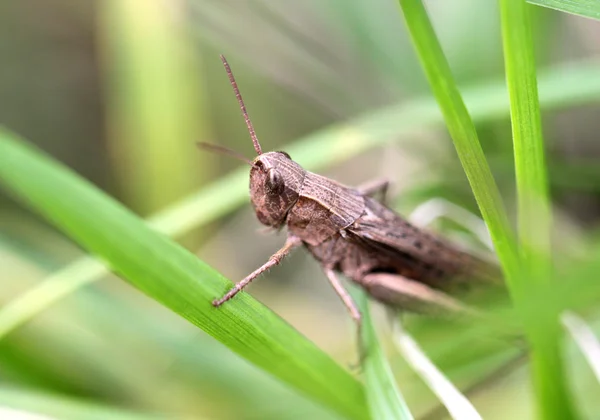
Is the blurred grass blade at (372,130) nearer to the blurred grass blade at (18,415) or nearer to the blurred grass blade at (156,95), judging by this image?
the blurred grass blade at (18,415)

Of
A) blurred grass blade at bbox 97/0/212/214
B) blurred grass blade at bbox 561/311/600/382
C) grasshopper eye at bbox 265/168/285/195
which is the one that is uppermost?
blurred grass blade at bbox 97/0/212/214

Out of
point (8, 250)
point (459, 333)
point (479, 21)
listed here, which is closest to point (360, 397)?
point (459, 333)

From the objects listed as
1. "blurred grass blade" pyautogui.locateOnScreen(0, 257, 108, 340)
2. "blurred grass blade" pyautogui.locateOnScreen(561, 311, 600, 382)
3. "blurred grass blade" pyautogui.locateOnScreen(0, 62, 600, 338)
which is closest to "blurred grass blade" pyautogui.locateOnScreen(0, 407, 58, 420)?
"blurred grass blade" pyautogui.locateOnScreen(0, 257, 108, 340)

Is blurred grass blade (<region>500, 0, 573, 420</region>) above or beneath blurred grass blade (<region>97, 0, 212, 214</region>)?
beneath

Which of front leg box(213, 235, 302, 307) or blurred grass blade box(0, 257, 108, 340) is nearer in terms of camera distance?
front leg box(213, 235, 302, 307)

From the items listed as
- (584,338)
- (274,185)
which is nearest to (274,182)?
(274,185)

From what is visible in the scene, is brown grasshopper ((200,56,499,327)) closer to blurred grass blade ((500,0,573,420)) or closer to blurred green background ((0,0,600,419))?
blurred green background ((0,0,600,419))
